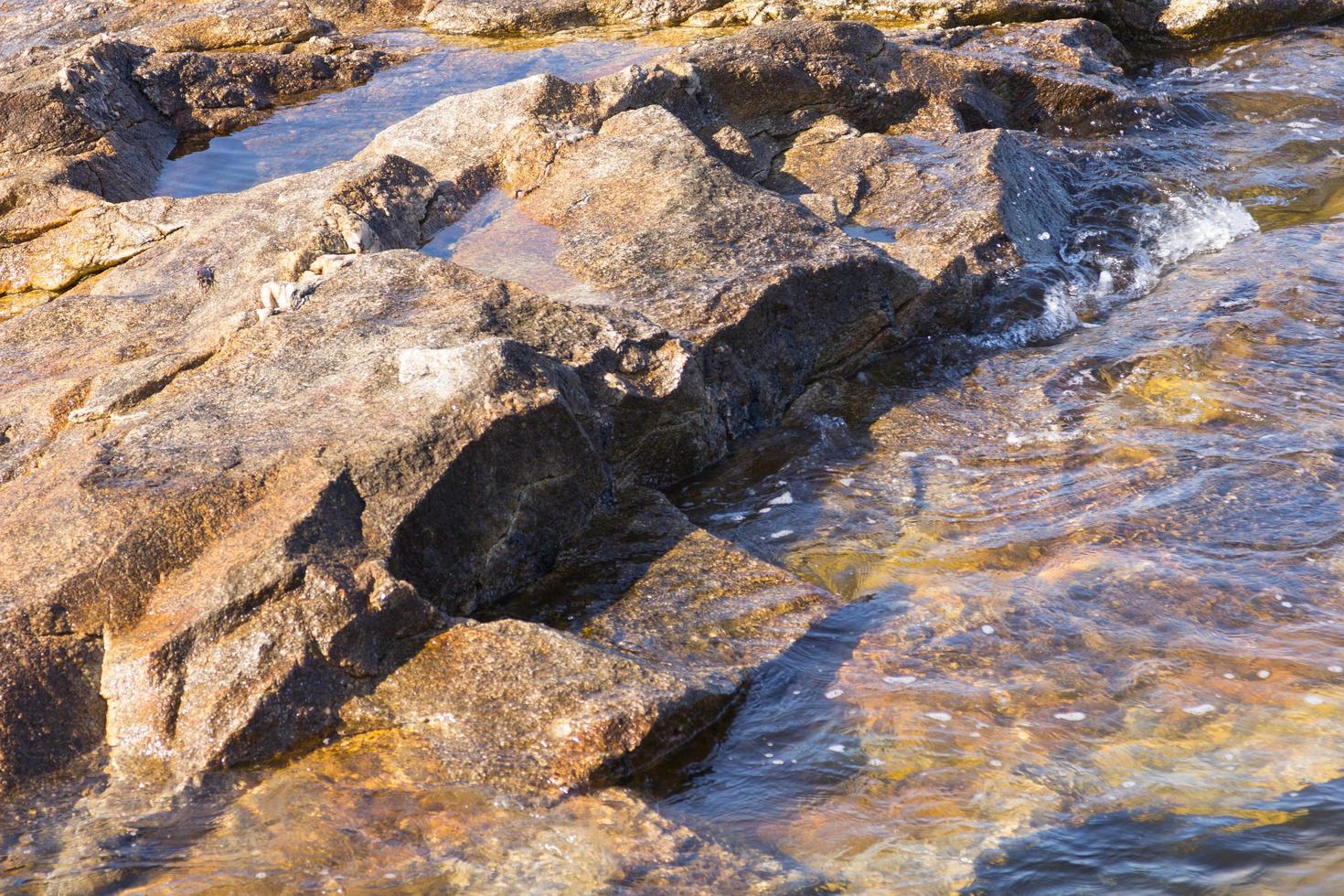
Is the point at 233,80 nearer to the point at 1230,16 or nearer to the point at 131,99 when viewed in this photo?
the point at 131,99

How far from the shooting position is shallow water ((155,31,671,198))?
9703 millimetres

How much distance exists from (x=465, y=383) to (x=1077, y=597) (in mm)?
2758

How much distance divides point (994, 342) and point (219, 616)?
4897 mm

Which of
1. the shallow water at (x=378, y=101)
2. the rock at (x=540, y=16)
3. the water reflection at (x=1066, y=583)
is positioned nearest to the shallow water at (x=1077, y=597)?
the water reflection at (x=1066, y=583)

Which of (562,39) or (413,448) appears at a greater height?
(562,39)

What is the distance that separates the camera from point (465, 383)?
468 cm

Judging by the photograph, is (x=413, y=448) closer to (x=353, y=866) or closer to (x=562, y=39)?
(x=353, y=866)

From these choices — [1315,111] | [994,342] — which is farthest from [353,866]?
[1315,111]

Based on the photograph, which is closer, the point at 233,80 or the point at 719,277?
the point at 719,277

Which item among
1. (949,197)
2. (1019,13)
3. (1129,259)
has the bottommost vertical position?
(1129,259)

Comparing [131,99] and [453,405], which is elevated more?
[131,99]

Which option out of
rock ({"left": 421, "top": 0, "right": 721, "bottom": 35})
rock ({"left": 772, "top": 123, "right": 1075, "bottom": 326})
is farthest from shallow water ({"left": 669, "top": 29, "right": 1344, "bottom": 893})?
rock ({"left": 421, "top": 0, "right": 721, "bottom": 35})

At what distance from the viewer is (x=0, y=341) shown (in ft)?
20.6

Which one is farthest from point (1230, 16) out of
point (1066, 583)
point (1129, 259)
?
point (1066, 583)
